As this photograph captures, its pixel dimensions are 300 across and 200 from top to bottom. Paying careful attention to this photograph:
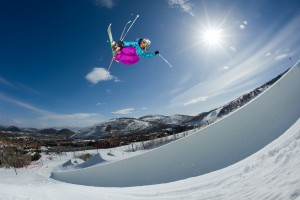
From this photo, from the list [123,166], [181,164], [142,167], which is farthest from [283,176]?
[123,166]

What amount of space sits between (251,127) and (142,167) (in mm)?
4370

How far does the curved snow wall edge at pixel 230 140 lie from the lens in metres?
6.63

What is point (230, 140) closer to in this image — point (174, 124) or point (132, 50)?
point (132, 50)

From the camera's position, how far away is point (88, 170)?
1257 cm

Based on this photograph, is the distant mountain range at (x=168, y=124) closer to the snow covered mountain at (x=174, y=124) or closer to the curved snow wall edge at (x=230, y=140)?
the snow covered mountain at (x=174, y=124)

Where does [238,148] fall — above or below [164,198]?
above

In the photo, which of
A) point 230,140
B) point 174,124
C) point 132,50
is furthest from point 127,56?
point 174,124

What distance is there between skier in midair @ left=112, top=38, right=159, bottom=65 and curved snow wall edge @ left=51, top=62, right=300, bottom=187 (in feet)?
11.3

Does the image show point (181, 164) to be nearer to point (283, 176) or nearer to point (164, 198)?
point (164, 198)

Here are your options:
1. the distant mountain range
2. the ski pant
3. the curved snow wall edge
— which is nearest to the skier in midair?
the ski pant

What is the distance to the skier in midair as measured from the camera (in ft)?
19.8

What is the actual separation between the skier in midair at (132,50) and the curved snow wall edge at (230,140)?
3.44 meters

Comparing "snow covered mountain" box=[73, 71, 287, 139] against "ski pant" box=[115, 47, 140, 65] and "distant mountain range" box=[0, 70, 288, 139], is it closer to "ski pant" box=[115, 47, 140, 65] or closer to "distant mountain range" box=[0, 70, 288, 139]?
"distant mountain range" box=[0, 70, 288, 139]

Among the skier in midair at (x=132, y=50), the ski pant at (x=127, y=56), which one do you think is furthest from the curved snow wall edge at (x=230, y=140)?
the ski pant at (x=127, y=56)
